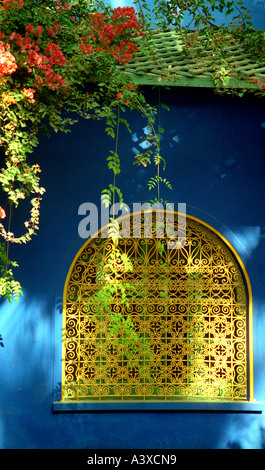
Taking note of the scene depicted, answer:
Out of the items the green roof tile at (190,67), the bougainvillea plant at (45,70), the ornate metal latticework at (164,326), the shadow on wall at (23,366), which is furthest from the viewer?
the ornate metal latticework at (164,326)

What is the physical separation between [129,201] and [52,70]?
5.16 ft

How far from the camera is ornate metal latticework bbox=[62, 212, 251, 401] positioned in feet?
17.9

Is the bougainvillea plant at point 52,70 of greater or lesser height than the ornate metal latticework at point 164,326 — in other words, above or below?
above

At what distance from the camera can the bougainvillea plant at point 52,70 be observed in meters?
4.55

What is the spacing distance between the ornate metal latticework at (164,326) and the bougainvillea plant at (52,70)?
2.42 feet

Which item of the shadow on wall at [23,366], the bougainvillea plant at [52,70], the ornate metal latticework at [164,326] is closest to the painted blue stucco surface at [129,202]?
the shadow on wall at [23,366]

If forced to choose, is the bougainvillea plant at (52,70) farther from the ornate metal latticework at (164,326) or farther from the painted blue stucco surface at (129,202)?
the ornate metal latticework at (164,326)

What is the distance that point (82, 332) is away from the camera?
5.47 metres

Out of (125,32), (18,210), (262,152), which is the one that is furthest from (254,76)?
(18,210)

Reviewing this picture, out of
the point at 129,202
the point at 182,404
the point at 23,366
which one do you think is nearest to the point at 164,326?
the point at 182,404

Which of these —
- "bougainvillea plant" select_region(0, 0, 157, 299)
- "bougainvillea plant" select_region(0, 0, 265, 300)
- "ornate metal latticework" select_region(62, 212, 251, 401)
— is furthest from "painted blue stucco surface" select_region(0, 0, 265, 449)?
"bougainvillea plant" select_region(0, 0, 157, 299)

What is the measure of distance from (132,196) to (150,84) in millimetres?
1130

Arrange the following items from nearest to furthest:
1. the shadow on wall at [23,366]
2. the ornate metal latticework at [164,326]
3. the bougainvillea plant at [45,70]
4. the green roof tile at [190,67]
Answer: the bougainvillea plant at [45,70], the green roof tile at [190,67], the shadow on wall at [23,366], the ornate metal latticework at [164,326]
